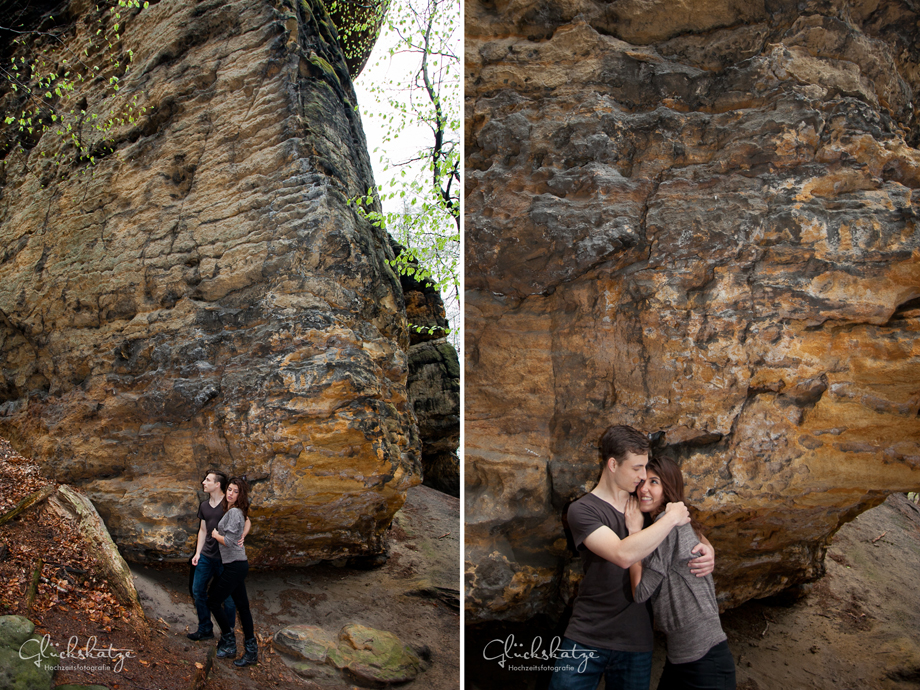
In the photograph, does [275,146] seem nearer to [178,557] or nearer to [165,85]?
[165,85]

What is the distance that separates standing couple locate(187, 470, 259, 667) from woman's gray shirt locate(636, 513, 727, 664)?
2.16 meters

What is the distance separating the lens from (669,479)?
2.62 m

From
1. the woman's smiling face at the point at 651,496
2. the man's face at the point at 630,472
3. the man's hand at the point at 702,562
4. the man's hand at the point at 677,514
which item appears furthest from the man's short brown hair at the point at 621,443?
the man's hand at the point at 702,562

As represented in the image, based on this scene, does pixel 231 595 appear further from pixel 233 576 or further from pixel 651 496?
pixel 651 496

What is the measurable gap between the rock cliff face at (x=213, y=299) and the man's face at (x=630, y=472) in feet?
5.55

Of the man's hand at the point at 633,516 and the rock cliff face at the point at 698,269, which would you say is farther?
the rock cliff face at the point at 698,269

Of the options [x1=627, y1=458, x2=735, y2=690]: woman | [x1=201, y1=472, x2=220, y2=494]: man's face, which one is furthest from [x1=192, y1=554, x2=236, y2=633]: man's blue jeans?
[x1=627, y1=458, x2=735, y2=690]: woman

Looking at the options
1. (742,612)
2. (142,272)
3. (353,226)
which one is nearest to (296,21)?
(353,226)

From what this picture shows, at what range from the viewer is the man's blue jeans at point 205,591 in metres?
2.93

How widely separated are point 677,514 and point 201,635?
2620 mm

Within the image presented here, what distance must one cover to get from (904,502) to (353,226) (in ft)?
15.0

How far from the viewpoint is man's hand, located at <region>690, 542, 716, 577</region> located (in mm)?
2518

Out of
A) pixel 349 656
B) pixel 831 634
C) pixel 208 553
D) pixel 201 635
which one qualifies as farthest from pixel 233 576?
pixel 831 634

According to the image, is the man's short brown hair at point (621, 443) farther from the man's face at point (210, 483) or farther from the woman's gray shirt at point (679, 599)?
the man's face at point (210, 483)
